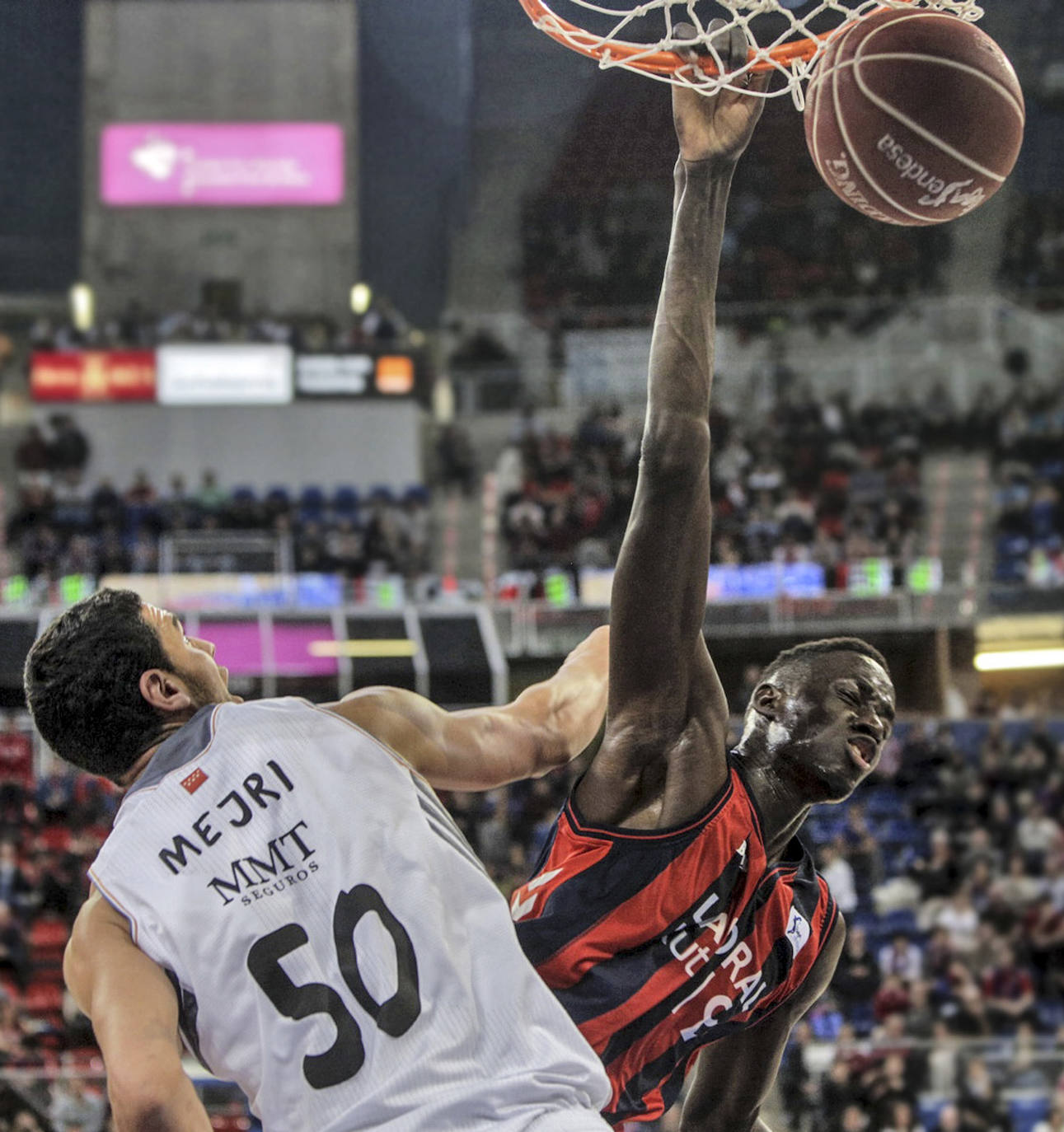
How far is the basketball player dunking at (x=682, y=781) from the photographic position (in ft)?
8.52

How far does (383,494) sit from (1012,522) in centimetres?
727

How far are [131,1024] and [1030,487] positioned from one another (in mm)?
15647

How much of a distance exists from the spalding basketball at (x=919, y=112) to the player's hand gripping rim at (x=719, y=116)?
302mm

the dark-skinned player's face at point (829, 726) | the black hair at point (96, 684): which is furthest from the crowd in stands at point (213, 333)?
the black hair at point (96, 684)

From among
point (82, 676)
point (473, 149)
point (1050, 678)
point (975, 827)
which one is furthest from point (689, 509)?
point (473, 149)

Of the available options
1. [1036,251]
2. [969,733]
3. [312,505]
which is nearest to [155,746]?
[969,733]

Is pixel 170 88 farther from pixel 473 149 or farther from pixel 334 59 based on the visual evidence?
pixel 473 149

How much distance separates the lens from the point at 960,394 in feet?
57.8

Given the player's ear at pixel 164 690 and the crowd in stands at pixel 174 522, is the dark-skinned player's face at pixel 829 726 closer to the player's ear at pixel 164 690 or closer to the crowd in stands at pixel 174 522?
the player's ear at pixel 164 690

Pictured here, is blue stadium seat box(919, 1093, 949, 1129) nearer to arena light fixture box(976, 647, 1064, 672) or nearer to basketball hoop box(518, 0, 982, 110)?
basketball hoop box(518, 0, 982, 110)

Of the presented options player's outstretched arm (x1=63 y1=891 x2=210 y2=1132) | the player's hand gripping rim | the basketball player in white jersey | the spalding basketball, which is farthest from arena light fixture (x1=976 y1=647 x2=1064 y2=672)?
player's outstretched arm (x1=63 y1=891 x2=210 y2=1132)

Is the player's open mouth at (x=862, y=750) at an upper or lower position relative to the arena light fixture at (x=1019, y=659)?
upper

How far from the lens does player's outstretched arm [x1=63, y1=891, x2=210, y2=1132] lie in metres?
1.90

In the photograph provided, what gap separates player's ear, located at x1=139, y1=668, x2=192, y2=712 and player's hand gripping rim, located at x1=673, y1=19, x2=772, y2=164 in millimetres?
1312
